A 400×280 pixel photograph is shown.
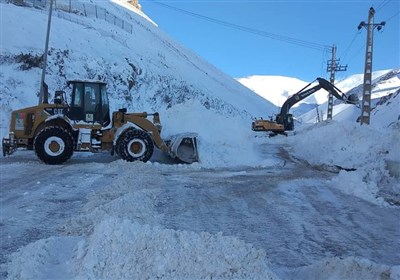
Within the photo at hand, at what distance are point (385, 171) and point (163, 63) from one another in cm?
3946

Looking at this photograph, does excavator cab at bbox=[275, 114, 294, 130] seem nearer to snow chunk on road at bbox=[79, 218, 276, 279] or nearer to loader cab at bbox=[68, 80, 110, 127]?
loader cab at bbox=[68, 80, 110, 127]

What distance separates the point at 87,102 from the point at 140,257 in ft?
32.8

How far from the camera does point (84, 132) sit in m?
13.3

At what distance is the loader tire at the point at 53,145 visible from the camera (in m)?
12.8

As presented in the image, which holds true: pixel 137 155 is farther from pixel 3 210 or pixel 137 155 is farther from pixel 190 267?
pixel 190 267

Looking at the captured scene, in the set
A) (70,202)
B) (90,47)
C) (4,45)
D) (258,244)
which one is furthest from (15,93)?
(258,244)

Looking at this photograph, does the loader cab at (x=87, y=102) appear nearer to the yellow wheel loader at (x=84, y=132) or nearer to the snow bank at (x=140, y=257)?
the yellow wheel loader at (x=84, y=132)

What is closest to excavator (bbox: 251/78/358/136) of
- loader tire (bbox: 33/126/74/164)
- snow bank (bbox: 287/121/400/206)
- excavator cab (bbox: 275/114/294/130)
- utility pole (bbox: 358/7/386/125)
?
excavator cab (bbox: 275/114/294/130)

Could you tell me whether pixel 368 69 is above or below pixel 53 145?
above

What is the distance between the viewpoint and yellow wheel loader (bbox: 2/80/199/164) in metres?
12.9

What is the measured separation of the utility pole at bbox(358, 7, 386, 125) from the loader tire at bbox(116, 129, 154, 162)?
1571 cm

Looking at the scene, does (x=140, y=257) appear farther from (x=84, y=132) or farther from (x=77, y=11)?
(x=77, y=11)

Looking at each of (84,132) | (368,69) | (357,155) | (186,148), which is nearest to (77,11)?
(368,69)

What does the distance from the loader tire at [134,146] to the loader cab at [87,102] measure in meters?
1.00
